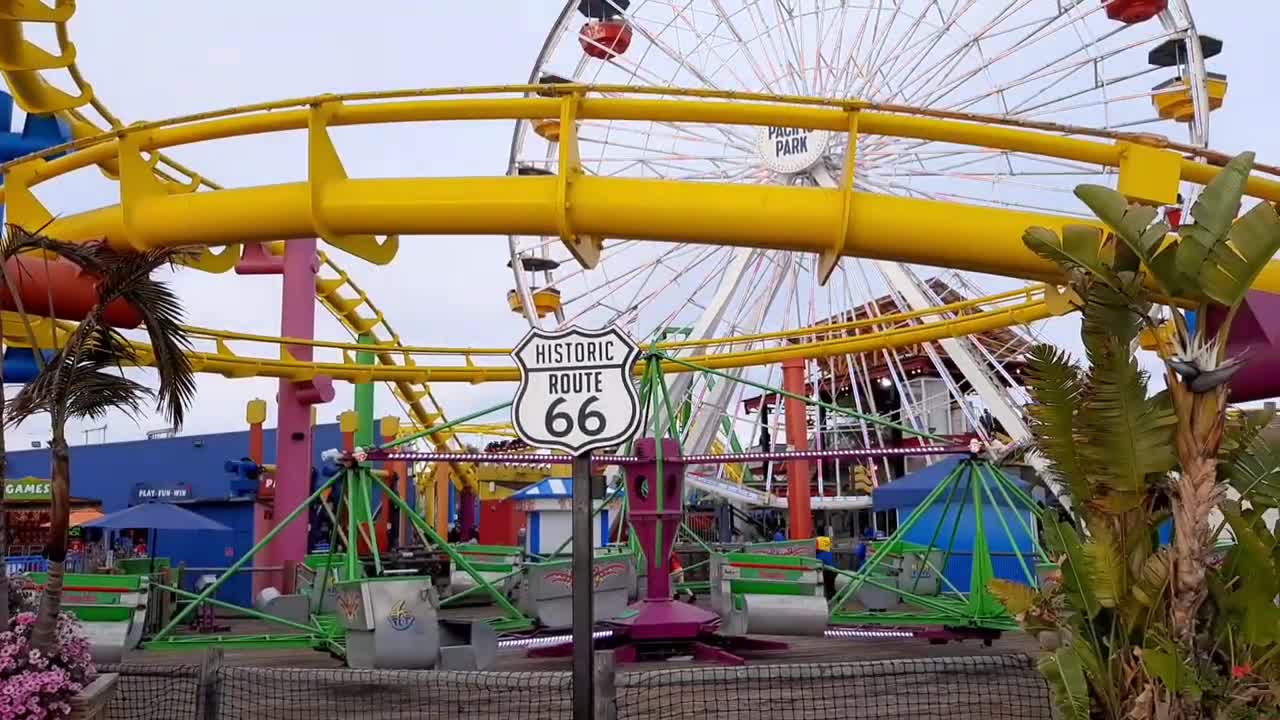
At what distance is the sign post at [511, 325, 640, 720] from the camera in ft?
14.9

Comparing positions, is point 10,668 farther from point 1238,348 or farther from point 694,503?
point 694,503

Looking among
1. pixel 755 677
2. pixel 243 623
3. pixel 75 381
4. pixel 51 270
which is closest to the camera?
pixel 755 677

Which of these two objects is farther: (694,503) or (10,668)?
(694,503)

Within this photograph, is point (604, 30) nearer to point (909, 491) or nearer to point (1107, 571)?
point (909, 491)

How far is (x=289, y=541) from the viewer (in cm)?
1623

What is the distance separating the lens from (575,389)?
4.65 m

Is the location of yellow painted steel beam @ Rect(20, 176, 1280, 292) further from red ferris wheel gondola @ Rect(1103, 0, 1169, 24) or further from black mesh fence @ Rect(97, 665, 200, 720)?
red ferris wheel gondola @ Rect(1103, 0, 1169, 24)

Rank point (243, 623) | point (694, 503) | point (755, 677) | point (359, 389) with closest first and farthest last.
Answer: point (755, 677) → point (243, 623) → point (359, 389) → point (694, 503)

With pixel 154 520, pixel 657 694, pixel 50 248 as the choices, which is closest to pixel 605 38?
pixel 154 520

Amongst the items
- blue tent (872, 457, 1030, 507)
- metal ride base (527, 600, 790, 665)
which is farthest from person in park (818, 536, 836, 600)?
metal ride base (527, 600, 790, 665)

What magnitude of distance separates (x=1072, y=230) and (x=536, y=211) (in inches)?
105

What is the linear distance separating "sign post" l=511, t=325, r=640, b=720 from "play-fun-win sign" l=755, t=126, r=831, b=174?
15959 millimetres

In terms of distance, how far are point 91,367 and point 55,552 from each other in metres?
1.19

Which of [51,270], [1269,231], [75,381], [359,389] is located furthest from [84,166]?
[359,389]
